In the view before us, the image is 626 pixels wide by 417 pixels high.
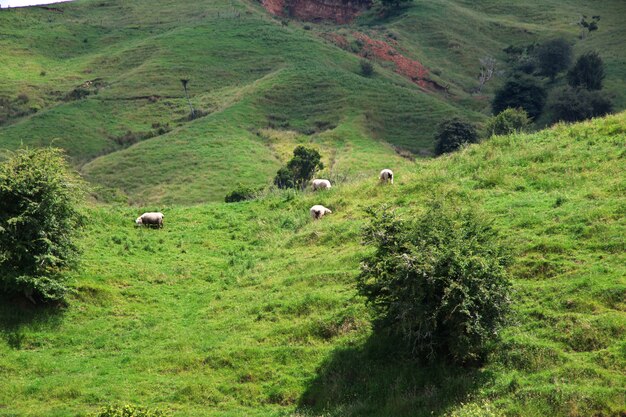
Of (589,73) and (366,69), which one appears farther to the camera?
(366,69)

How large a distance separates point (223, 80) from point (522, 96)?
43.6 meters

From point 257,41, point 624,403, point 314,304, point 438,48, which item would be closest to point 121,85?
point 257,41

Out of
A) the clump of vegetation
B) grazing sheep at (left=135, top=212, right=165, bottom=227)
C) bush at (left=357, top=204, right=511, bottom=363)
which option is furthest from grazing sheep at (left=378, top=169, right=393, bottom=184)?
the clump of vegetation

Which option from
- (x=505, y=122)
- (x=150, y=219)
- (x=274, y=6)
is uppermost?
(x=150, y=219)

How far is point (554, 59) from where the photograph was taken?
10262 cm

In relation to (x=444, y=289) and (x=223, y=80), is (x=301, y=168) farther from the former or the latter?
(x=444, y=289)

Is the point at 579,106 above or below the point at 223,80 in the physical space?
above

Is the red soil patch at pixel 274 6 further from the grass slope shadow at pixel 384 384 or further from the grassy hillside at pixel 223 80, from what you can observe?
the grass slope shadow at pixel 384 384

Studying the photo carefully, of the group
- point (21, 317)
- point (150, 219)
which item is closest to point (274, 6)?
point (150, 219)

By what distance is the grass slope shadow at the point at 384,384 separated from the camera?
49.7 ft

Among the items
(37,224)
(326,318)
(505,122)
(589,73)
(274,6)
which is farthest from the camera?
(274,6)

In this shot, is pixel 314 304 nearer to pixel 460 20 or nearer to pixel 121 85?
pixel 121 85

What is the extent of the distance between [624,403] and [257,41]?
347 feet

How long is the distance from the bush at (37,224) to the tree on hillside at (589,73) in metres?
82.0
